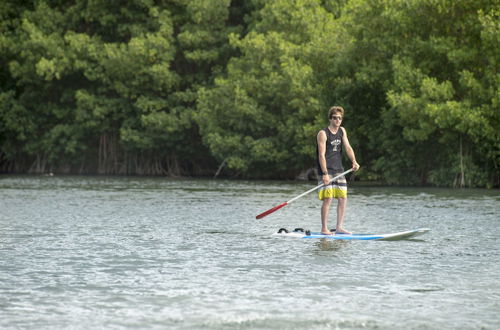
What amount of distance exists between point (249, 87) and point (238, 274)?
1554 inches

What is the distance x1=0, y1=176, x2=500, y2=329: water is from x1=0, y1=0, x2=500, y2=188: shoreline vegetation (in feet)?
61.1

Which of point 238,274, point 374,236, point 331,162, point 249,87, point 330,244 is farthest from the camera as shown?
point 249,87

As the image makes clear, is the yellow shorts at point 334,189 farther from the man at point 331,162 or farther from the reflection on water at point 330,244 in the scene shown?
the reflection on water at point 330,244

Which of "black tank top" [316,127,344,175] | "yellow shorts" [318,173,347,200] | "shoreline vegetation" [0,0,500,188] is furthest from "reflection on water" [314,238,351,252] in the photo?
"shoreline vegetation" [0,0,500,188]

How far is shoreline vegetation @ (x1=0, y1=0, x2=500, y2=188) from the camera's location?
128 ft

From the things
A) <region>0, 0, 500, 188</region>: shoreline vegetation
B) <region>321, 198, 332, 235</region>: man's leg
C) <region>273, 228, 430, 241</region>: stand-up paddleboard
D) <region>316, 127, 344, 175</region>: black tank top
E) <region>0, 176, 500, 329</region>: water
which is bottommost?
<region>0, 176, 500, 329</region>: water

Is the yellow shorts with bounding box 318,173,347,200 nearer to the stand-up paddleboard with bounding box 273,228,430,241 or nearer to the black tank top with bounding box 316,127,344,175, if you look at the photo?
the black tank top with bounding box 316,127,344,175

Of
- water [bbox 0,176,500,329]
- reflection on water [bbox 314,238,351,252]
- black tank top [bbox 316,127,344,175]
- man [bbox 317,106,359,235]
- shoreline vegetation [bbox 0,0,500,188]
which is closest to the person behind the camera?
water [bbox 0,176,500,329]

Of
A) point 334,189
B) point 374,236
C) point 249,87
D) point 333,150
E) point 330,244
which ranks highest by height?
point 249,87

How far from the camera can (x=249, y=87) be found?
50438 mm

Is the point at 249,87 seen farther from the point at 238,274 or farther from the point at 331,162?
the point at 238,274

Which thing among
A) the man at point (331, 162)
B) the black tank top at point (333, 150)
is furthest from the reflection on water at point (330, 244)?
the black tank top at point (333, 150)

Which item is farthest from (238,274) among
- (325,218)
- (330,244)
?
(325,218)

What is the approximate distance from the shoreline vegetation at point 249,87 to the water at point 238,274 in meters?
18.6
